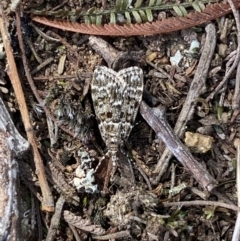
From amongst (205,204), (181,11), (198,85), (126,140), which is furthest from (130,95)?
(205,204)

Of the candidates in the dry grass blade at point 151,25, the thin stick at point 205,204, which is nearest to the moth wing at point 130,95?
the dry grass blade at point 151,25

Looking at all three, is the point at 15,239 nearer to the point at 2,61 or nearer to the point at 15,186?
the point at 15,186

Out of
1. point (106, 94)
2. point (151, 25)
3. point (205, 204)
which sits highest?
point (151, 25)

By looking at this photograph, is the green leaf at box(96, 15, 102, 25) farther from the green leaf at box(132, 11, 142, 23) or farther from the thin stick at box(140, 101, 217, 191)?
the thin stick at box(140, 101, 217, 191)

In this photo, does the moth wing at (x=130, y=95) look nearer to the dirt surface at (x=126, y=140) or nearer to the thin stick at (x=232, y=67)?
the dirt surface at (x=126, y=140)

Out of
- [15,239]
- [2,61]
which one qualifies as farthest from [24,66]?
[15,239]

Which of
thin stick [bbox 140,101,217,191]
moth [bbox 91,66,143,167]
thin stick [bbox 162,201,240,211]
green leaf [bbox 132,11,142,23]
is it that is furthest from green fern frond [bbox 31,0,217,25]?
thin stick [bbox 162,201,240,211]

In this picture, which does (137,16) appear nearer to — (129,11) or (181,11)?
(129,11)
